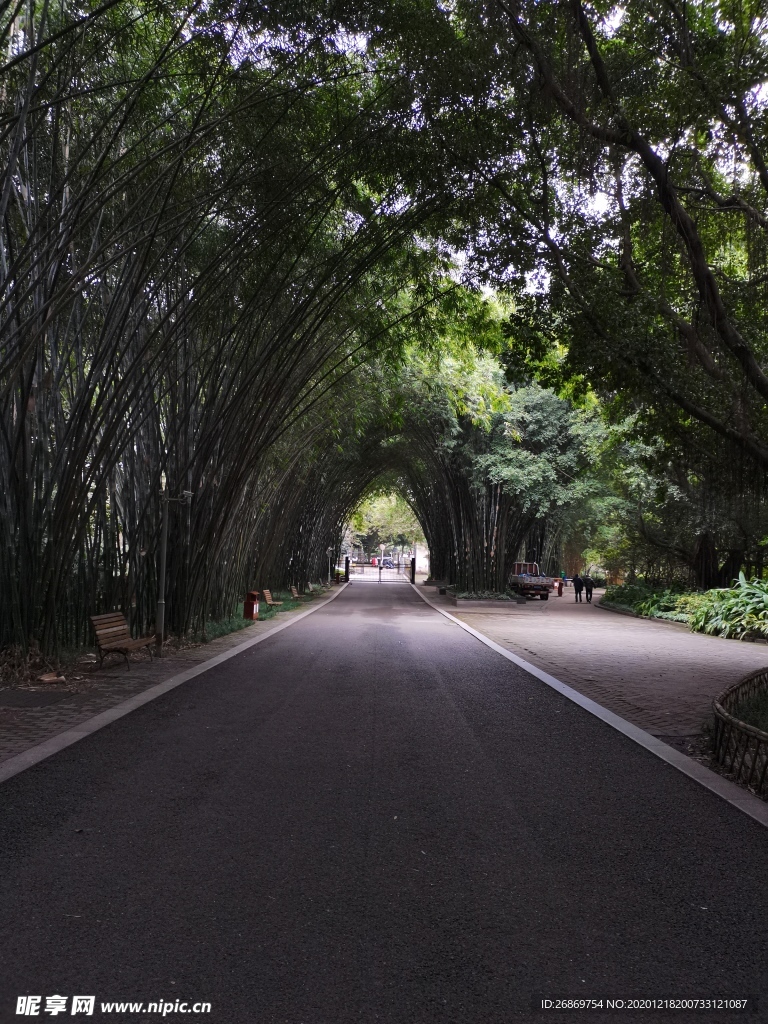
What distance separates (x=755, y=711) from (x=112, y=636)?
6.40m

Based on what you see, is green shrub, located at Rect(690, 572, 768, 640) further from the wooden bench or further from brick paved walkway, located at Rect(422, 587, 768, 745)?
the wooden bench

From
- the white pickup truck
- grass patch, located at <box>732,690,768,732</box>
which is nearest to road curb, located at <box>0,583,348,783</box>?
grass patch, located at <box>732,690,768,732</box>

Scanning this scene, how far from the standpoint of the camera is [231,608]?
15.5m

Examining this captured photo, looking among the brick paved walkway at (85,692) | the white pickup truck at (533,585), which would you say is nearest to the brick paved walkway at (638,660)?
the brick paved walkway at (85,692)

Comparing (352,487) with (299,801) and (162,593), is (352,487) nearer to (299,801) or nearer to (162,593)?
(162,593)

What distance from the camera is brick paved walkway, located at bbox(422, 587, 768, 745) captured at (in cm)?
714

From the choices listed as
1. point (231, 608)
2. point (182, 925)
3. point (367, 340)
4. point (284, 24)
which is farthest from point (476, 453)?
point (182, 925)

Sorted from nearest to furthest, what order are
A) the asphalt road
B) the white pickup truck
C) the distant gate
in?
the asphalt road → the white pickup truck → the distant gate

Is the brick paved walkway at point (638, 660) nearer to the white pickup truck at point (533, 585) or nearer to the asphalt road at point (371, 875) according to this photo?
the asphalt road at point (371, 875)

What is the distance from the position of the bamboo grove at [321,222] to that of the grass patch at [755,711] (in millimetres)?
2133

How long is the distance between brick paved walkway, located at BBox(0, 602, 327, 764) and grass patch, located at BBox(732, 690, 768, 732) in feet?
16.5

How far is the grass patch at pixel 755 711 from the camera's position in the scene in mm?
5875

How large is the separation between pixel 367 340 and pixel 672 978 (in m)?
9.48

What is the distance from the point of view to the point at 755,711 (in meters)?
6.23
